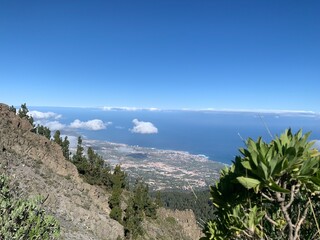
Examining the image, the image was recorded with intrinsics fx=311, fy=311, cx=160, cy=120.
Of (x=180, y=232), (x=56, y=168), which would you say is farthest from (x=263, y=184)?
(x=180, y=232)

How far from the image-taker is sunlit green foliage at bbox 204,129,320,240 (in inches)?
138

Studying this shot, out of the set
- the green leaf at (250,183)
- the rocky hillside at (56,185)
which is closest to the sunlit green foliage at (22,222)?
the green leaf at (250,183)

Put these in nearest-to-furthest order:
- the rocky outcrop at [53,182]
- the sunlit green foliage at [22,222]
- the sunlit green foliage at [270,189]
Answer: the sunlit green foliage at [270,189]
the sunlit green foliage at [22,222]
the rocky outcrop at [53,182]

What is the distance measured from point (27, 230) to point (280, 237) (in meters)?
7.61

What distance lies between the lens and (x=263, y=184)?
11.9ft

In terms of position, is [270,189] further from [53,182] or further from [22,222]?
→ [53,182]

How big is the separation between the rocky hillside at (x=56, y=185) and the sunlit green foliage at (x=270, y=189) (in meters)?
24.3

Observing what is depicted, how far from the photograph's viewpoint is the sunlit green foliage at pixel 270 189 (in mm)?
3494

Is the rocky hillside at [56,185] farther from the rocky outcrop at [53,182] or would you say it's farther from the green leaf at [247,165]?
the green leaf at [247,165]

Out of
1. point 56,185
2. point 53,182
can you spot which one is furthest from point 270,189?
point 53,182

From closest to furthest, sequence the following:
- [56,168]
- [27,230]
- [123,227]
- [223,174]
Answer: [223,174], [27,230], [123,227], [56,168]

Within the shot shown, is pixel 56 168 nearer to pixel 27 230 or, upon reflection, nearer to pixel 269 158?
pixel 27 230

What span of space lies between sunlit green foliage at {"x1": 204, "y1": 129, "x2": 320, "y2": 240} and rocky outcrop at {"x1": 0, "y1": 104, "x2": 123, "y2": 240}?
25562mm

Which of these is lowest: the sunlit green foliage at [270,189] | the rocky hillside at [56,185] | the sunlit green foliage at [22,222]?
the rocky hillside at [56,185]
